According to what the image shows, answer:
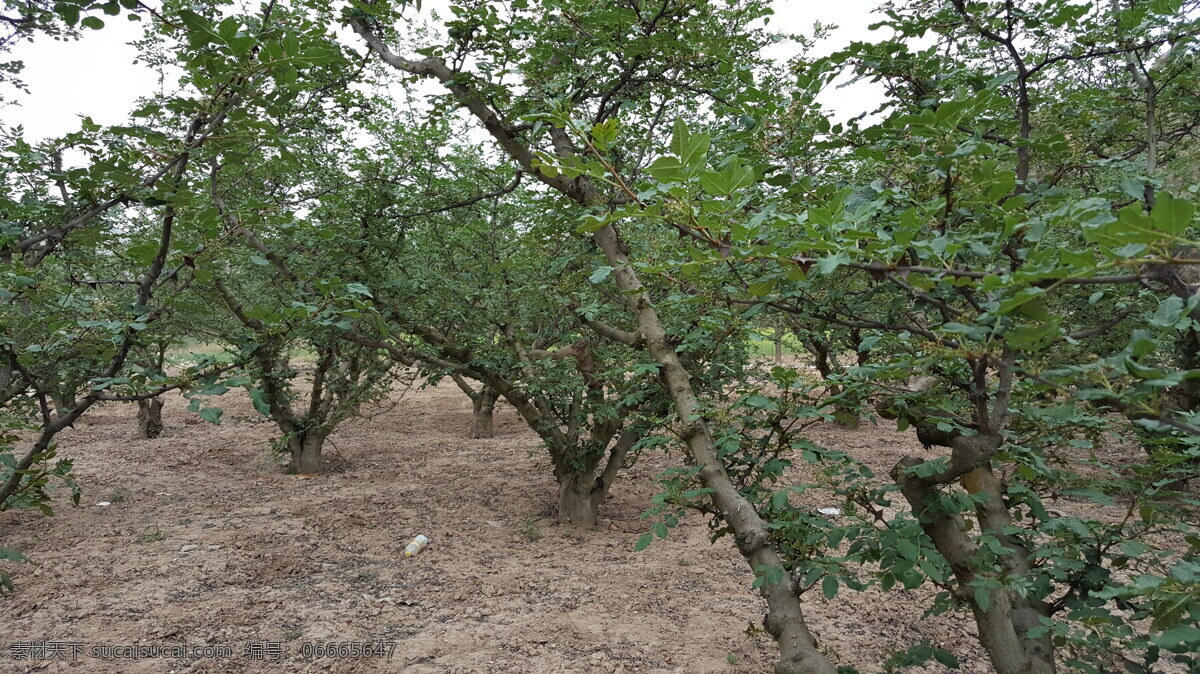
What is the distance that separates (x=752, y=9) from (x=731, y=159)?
3.05 metres

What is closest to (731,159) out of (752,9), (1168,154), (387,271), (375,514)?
(752,9)

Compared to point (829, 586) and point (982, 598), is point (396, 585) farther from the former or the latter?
point (982, 598)

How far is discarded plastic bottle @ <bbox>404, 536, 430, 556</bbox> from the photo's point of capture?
5001 mm

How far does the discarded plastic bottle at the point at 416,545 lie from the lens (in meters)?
5.00

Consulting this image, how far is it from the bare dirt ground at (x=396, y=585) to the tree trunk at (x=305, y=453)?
0.25 m

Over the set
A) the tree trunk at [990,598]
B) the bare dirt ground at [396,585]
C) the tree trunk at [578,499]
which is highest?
the tree trunk at [990,598]

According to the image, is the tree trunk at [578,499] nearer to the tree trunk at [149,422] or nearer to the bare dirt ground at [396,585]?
the bare dirt ground at [396,585]

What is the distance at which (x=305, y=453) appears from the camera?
766cm

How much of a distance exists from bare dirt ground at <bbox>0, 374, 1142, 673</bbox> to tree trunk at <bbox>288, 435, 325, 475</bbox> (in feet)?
0.82

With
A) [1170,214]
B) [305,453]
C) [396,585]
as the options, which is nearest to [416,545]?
[396,585]

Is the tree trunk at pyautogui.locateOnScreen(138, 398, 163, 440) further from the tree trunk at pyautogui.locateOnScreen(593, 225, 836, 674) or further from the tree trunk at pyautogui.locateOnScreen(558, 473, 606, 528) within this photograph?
the tree trunk at pyautogui.locateOnScreen(593, 225, 836, 674)

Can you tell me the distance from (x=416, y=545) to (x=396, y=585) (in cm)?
72

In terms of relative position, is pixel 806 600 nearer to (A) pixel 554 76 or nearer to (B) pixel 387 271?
(A) pixel 554 76

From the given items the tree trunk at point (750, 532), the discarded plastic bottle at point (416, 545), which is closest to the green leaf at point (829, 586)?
the tree trunk at point (750, 532)
